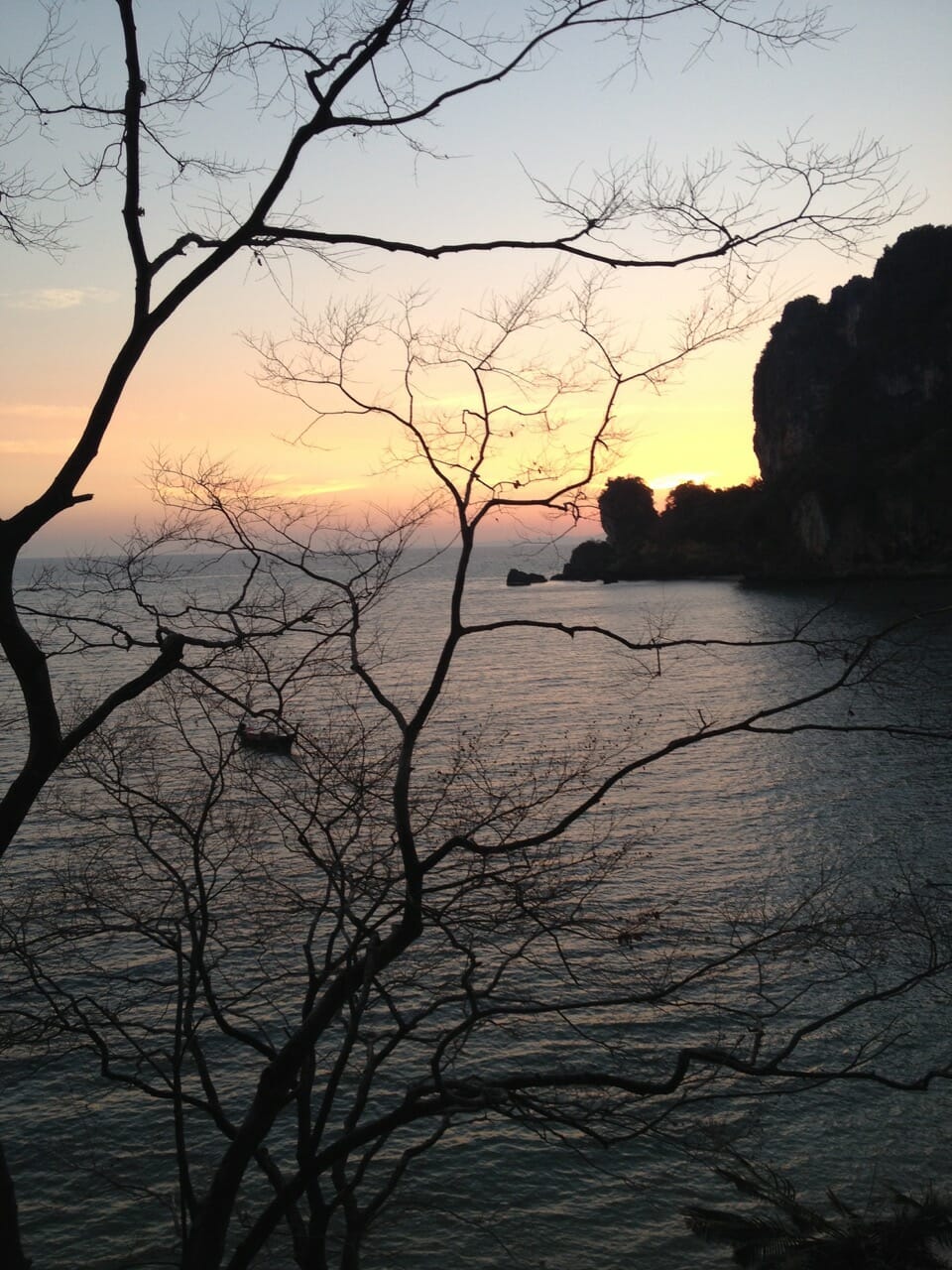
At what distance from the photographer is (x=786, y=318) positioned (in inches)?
5384

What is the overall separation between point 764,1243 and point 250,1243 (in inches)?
317

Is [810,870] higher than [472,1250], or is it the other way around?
[810,870]

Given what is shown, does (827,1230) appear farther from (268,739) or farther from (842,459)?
(842,459)

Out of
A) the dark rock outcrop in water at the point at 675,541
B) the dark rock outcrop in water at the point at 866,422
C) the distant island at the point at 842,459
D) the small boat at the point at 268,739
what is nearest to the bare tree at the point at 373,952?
the small boat at the point at 268,739

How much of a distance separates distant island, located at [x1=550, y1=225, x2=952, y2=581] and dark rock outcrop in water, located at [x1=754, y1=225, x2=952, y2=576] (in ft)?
0.48

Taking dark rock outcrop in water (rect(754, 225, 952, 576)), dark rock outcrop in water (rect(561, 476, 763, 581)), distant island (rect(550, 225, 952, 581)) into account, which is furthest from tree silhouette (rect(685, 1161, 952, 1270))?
dark rock outcrop in water (rect(561, 476, 763, 581))

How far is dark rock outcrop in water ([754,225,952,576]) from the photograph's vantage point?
10550 cm

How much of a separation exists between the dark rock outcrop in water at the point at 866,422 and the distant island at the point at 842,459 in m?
0.15

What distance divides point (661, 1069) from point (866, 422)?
398 feet

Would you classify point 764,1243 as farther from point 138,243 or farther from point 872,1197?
point 138,243

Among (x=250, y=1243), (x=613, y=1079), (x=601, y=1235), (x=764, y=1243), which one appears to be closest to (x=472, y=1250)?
(x=601, y=1235)

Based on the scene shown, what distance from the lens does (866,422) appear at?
12475 centimetres

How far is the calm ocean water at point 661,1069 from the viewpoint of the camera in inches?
518

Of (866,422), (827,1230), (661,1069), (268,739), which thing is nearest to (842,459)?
(866,422)
